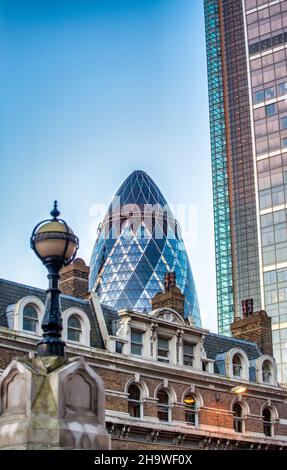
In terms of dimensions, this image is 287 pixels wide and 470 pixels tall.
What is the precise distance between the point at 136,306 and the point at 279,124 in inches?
1637

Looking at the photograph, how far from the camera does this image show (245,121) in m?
153

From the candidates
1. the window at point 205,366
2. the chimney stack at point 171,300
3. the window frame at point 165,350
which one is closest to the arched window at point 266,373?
the window at point 205,366

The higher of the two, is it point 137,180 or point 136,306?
point 137,180

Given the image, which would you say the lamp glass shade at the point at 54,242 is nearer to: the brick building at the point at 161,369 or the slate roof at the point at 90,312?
the brick building at the point at 161,369

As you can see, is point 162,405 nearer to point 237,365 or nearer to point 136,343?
point 136,343

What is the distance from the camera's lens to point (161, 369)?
43.7 meters

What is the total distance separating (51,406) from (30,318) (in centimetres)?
2607

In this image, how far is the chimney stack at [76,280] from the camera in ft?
147

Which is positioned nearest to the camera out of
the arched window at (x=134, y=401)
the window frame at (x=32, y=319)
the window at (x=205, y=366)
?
the window frame at (x=32, y=319)

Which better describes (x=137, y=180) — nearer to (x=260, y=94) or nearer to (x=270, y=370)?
(x=260, y=94)

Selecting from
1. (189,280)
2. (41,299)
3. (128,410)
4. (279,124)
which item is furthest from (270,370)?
(189,280)

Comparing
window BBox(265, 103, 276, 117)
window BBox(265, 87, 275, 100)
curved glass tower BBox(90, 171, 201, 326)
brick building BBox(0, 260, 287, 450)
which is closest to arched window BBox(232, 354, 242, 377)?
brick building BBox(0, 260, 287, 450)

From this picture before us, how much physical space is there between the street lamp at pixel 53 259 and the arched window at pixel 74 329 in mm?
25851

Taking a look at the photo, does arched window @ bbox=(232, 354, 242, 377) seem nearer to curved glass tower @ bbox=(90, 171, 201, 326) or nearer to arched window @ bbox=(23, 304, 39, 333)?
arched window @ bbox=(23, 304, 39, 333)
